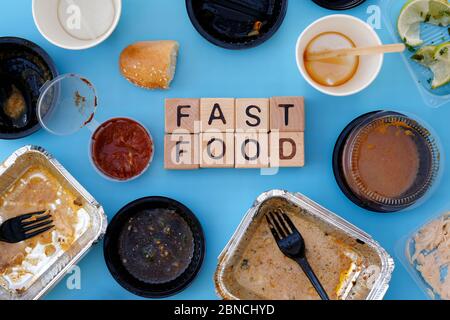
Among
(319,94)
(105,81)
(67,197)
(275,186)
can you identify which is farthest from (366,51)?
(67,197)

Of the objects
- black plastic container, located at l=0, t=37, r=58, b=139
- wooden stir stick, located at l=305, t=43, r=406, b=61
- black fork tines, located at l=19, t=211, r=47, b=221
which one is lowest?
black fork tines, located at l=19, t=211, r=47, b=221

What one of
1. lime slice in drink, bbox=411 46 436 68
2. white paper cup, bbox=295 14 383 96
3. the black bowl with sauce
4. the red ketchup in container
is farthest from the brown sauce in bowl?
the red ketchup in container

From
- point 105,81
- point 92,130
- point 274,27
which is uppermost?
point 274,27

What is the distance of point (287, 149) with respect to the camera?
4.58 ft

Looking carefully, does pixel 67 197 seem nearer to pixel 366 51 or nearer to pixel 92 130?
pixel 92 130

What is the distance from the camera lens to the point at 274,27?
1407 mm

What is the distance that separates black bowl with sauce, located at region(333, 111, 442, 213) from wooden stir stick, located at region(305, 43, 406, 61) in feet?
0.54

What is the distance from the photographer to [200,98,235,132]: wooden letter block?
141 cm

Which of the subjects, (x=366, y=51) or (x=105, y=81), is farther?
(x=105, y=81)

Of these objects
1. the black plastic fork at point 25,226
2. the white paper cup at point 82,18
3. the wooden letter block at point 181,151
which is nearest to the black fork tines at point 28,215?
the black plastic fork at point 25,226

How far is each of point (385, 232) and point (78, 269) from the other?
2.74 feet

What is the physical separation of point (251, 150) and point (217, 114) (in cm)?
13

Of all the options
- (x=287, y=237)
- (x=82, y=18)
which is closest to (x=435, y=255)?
(x=287, y=237)

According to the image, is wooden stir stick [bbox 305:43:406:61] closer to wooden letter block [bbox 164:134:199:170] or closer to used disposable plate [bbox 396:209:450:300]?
wooden letter block [bbox 164:134:199:170]
